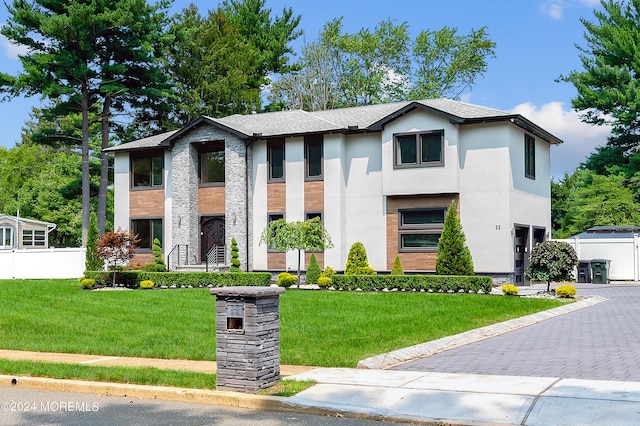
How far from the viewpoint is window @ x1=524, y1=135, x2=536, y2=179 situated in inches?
1169

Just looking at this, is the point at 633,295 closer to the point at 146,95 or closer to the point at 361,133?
the point at 361,133

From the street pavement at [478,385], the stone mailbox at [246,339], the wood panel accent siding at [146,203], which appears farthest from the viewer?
the wood panel accent siding at [146,203]

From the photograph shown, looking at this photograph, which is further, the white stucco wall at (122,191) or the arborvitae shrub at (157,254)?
the white stucco wall at (122,191)

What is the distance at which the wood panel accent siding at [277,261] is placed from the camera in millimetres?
30639

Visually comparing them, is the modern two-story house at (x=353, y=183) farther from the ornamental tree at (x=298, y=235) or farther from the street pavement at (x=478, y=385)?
the street pavement at (x=478, y=385)

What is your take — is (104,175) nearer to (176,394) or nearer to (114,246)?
(114,246)

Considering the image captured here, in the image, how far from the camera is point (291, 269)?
30.5m

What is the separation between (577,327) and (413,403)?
8.72m

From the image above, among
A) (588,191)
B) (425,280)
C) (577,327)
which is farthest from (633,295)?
(588,191)

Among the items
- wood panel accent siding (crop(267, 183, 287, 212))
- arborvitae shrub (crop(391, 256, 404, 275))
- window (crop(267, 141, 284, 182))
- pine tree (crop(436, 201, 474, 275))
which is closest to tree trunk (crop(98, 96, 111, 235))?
window (crop(267, 141, 284, 182))

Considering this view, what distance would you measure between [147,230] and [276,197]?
22.7 feet

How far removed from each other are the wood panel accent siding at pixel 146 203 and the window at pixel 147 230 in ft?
1.13

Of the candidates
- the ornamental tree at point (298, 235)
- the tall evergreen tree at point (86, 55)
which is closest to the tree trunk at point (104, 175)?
the tall evergreen tree at point (86, 55)

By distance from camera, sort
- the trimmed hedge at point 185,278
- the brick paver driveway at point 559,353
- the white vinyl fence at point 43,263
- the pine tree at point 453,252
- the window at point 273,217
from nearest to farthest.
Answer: the brick paver driveway at point 559,353 → the pine tree at point 453,252 → the trimmed hedge at point 185,278 → the window at point 273,217 → the white vinyl fence at point 43,263
